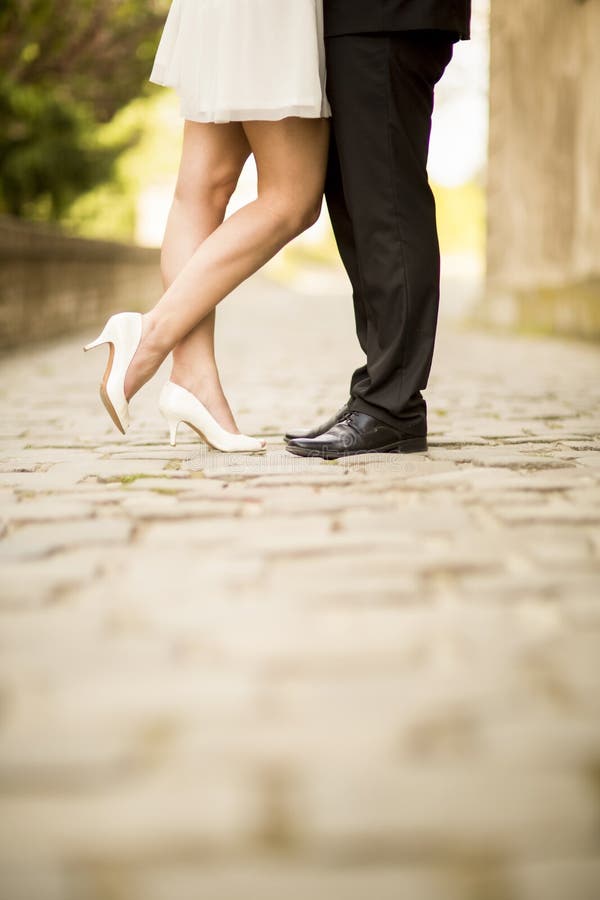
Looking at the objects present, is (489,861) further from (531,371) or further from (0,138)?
(0,138)

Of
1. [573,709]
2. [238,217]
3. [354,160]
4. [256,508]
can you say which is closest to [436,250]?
[354,160]

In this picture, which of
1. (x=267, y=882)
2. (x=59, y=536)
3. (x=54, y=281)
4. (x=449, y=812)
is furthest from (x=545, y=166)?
(x=267, y=882)

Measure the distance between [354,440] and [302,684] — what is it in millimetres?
1744

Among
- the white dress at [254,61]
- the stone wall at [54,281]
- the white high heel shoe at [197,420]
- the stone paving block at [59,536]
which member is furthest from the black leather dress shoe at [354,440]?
the stone wall at [54,281]

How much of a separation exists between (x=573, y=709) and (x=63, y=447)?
2.43 meters

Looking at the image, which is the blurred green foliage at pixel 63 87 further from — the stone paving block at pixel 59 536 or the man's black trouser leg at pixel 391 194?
the stone paving block at pixel 59 536

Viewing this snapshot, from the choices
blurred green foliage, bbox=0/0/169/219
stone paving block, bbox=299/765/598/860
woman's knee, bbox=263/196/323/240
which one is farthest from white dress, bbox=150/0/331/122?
blurred green foliage, bbox=0/0/169/219

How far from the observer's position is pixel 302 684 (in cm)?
131

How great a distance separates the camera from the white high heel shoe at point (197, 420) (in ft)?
10.1

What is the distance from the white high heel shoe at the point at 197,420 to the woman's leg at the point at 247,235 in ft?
0.32

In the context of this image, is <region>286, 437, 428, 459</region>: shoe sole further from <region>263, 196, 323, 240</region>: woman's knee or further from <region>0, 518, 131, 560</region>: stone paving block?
<region>0, 518, 131, 560</region>: stone paving block

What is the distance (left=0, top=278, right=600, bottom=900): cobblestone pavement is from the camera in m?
Result: 0.96

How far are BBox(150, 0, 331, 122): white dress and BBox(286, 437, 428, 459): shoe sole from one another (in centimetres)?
87

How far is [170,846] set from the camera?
0.98 m
